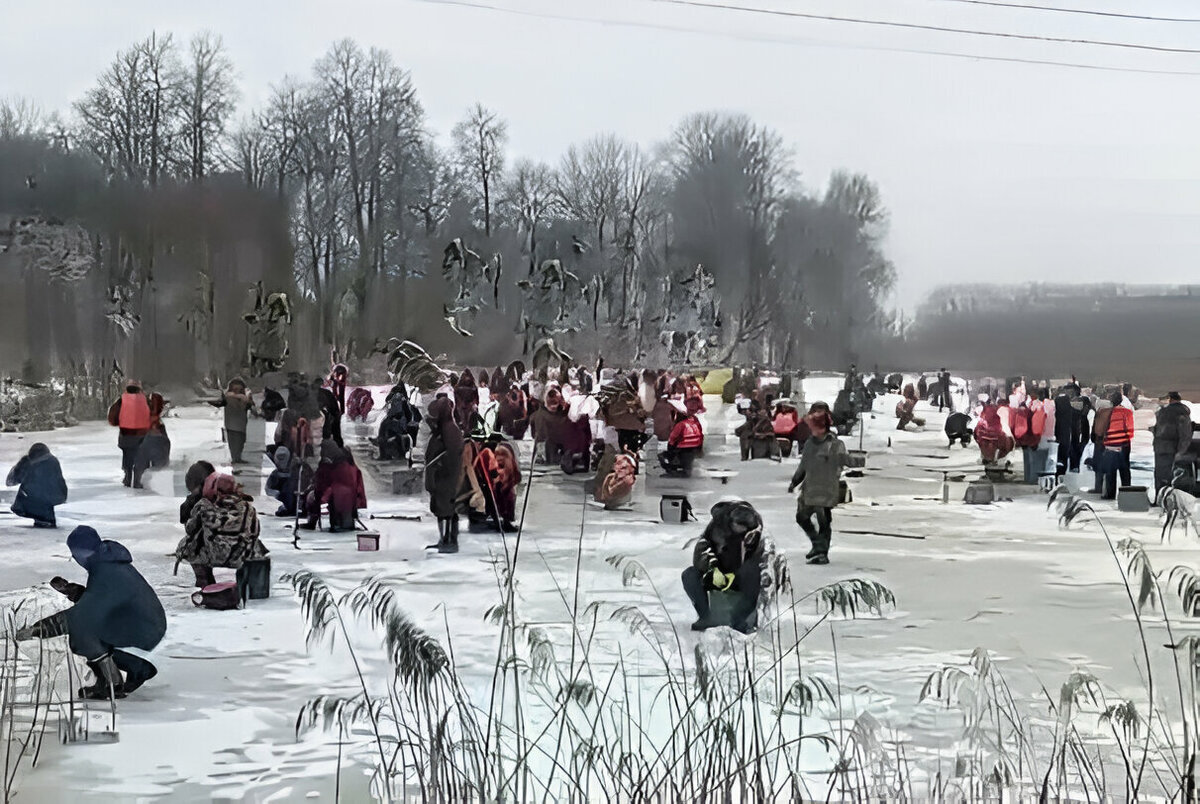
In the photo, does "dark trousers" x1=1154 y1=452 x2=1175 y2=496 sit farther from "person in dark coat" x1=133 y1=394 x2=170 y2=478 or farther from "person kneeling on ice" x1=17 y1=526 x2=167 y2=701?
"person in dark coat" x1=133 y1=394 x2=170 y2=478

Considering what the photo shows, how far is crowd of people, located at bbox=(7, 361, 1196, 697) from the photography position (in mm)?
5367

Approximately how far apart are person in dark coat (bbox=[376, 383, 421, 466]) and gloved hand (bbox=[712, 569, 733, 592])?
5.90 metres

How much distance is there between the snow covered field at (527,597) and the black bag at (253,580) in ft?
0.39

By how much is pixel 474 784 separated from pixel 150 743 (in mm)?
1523

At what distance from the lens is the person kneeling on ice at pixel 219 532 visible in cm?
676

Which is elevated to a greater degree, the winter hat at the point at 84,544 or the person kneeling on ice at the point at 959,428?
the person kneeling on ice at the point at 959,428

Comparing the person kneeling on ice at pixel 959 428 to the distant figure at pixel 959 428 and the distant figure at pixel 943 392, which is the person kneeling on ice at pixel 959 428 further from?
the distant figure at pixel 943 392

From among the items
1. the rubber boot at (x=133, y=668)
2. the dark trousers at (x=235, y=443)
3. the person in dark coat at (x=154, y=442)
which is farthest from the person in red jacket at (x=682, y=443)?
the rubber boot at (x=133, y=668)

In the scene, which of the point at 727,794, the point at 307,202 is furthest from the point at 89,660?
the point at 307,202

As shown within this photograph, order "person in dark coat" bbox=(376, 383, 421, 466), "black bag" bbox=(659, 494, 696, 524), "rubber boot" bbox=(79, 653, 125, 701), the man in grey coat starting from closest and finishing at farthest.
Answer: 1. "rubber boot" bbox=(79, 653, 125, 701)
2. the man in grey coat
3. "black bag" bbox=(659, 494, 696, 524)
4. "person in dark coat" bbox=(376, 383, 421, 466)

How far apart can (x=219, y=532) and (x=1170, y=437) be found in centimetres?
744

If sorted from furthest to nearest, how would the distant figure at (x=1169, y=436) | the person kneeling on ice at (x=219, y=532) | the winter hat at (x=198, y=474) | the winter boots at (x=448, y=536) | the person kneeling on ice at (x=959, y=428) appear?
the person kneeling on ice at (x=959, y=428) < the distant figure at (x=1169, y=436) < the winter boots at (x=448, y=536) < the winter hat at (x=198, y=474) < the person kneeling on ice at (x=219, y=532)

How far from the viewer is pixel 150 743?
4.41 metres

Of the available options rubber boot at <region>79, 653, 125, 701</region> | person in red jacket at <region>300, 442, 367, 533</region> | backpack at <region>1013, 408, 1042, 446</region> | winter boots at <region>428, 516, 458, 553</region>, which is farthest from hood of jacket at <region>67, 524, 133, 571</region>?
backpack at <region>1013, 408, 1042, 446</region>
